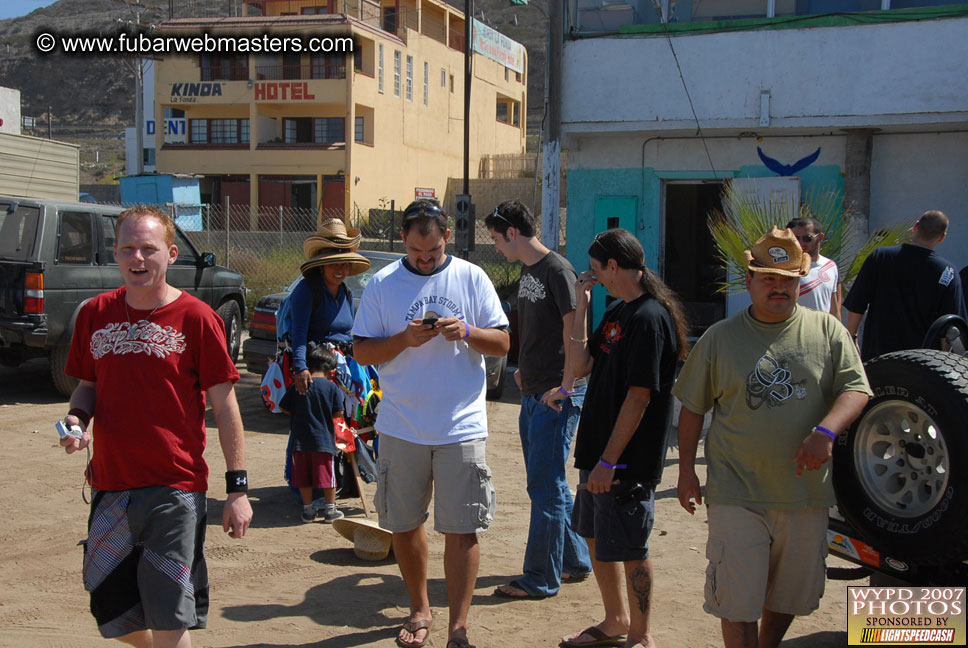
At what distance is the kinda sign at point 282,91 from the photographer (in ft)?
129

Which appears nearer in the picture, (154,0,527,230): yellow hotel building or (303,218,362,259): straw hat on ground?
(303,218,362,259): straw hat on ground

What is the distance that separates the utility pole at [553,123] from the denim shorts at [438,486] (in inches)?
364

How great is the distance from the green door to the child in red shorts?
8.11 m

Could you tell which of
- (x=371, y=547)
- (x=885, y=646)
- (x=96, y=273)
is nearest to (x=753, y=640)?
(x=885, y=646)

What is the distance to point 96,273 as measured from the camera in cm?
1002

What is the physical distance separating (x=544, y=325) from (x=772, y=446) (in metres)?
1.67

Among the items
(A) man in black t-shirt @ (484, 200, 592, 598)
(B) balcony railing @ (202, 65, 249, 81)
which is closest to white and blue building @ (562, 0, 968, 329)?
(A) man in black t-shirt @ (484, 200, 592, 598)

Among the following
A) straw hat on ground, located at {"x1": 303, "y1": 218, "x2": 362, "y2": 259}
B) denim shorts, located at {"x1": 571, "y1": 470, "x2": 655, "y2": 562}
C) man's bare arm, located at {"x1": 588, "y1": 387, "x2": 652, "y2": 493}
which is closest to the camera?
man's bare arm, located at {"x1": 588, "y1": 387, "x2": 652, "y2": 493}

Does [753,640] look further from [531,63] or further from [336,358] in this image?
[531,63]

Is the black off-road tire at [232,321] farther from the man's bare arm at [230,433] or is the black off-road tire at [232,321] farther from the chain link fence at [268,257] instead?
the man's bare arm at [230,433]

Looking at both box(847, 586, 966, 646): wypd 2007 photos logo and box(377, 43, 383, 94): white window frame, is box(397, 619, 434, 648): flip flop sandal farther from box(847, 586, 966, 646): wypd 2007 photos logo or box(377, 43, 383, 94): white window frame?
box(377, 43, 383, 94): white window frame

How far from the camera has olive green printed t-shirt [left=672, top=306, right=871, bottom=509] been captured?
344cm

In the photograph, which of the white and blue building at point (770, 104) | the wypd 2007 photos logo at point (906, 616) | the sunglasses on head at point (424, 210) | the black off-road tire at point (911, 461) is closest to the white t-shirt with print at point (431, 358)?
the sunglasses on head at point (424, 210)

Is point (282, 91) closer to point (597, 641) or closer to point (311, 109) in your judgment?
point (311, 109)
